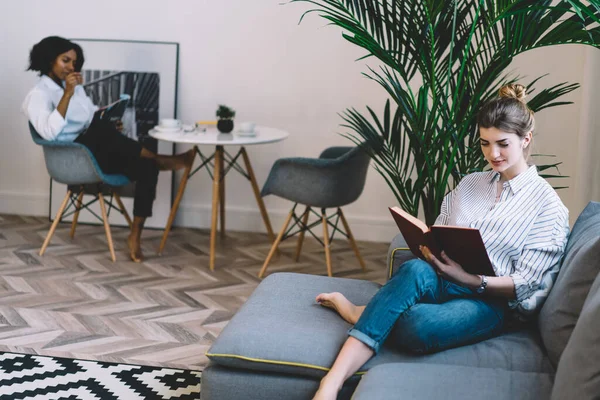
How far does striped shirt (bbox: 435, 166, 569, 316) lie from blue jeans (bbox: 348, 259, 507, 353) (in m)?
0.11

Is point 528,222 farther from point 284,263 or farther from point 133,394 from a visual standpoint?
point 284,263

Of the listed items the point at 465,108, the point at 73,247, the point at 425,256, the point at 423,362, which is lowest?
the point at 73,247

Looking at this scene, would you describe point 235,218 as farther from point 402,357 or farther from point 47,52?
point 402,357

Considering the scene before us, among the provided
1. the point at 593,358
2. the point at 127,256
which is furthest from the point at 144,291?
the point at 593,358

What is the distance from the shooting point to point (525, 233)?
268 centimetres

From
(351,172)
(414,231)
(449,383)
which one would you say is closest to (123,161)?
(351,172)

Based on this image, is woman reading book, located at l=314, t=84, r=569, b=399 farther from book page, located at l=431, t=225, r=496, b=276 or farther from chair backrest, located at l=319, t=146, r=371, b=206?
chair backrest, located at l=319, t=146, r=371, b=206

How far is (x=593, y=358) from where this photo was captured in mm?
1840

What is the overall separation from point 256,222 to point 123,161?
119 cm

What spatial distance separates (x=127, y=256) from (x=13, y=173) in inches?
61.4

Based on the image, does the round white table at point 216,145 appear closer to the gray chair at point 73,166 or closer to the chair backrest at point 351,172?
the gray chair at point 73,166

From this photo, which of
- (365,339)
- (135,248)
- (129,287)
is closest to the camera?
(365,339)

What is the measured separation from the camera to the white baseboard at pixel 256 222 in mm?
5672

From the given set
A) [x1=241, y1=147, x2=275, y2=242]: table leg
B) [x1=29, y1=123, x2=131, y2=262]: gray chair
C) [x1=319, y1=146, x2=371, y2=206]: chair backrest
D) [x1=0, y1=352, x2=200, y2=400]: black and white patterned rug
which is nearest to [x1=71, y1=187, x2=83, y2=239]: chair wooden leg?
[x1=29, y1=123, x2=131, y2=262]: gray chair
